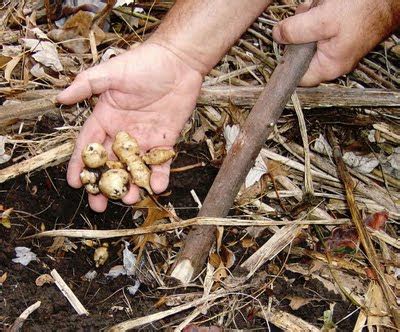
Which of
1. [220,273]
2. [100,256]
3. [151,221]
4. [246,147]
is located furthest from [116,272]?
[246,147]

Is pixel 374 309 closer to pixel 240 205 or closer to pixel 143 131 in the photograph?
pixel 240 205

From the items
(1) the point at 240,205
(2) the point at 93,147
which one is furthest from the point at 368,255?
(2) the point at 93,147

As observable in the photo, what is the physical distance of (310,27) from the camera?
74.6 inches

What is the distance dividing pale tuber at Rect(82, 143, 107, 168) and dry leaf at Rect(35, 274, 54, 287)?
0.36 m

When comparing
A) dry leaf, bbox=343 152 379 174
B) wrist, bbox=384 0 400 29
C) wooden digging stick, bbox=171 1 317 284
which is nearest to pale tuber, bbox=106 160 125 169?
wooden digging stick, bbox=171 1 317 284

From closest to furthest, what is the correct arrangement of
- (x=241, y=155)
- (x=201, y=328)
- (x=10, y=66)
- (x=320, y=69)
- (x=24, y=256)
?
(x=201, y=328)
(x=24, y=256)
(x=241, y=155)
(x=320, y=69)
(x=10, y=66)

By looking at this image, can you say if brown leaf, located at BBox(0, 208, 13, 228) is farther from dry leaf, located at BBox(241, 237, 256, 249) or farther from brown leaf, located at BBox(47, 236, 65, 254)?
dry leaf, located at BBox(241, 237, 256, 249)

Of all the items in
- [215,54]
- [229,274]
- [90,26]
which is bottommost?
[229,274]

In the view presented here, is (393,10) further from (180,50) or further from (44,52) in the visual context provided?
(44,52)

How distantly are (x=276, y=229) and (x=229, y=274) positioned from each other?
23cm

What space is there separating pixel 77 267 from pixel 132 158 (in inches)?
15.3

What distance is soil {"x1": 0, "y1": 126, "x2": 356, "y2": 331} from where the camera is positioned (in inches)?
61.0

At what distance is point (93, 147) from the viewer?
1.83 meters

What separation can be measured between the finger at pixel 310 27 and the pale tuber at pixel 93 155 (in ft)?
2.34
